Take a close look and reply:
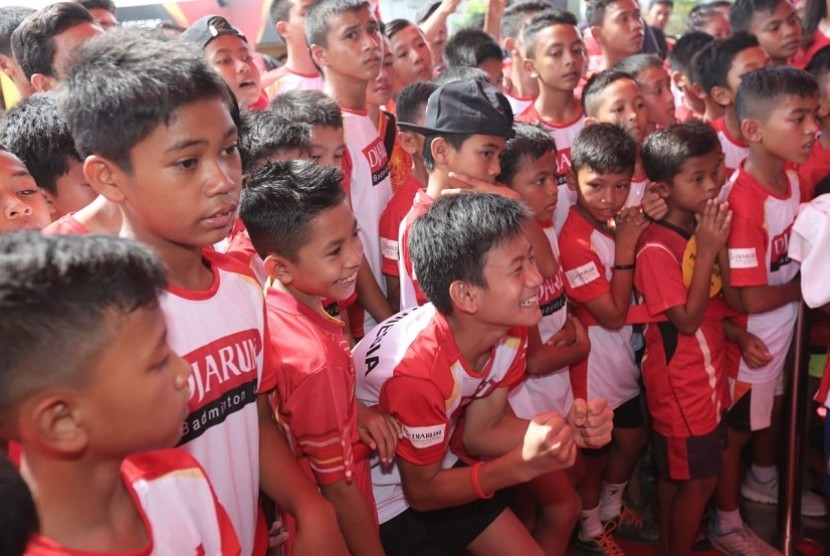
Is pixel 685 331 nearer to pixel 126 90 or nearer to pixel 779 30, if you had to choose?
pixel 126 90

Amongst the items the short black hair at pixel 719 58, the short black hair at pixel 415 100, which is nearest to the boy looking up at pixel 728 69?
the short black hair at pixel 719 58

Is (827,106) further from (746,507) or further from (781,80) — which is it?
(746,507)

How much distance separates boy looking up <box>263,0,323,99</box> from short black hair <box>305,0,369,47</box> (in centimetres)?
66

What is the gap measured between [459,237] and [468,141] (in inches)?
26.7

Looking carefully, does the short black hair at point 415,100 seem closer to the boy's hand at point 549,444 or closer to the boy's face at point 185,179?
the boy's hand at point 549,444

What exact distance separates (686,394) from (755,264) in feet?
1.61

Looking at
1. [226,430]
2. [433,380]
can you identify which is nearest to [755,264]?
[433,380]

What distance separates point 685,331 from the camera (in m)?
2.73

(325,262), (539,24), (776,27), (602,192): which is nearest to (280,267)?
(325,262)

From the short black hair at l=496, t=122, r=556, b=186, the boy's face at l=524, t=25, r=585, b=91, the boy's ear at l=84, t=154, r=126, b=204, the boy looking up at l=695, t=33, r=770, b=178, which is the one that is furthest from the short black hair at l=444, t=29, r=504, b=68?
the boy's ear at l=84, t=154, r=126, b=204

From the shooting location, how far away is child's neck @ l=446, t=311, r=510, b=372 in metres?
2.07

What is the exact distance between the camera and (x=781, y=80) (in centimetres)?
310

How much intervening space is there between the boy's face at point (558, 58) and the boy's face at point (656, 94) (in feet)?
0.99

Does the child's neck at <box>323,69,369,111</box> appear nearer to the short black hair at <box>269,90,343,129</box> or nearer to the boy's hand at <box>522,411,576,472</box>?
the short black hair at <box>269,90,343,129</box>
